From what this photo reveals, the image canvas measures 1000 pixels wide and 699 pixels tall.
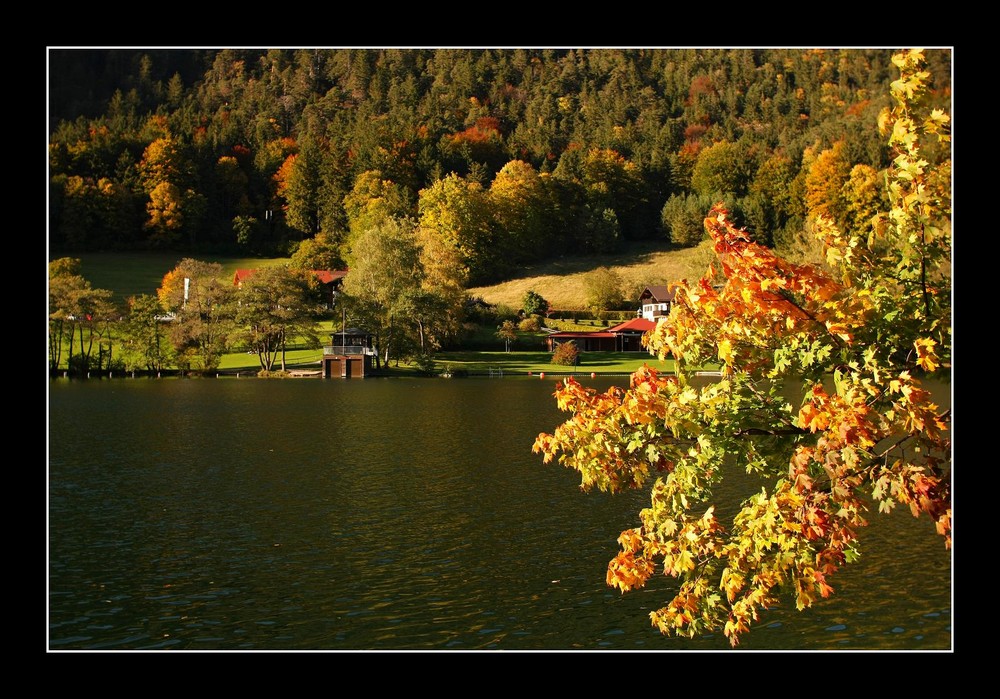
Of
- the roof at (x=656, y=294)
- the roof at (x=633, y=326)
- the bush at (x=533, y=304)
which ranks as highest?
the roof at (x=656, y=294)

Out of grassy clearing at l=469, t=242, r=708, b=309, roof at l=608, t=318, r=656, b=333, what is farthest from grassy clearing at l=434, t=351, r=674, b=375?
grassy clearing at l=469, t=242, r=708, b=309

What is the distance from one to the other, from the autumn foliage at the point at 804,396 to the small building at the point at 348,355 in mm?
67528

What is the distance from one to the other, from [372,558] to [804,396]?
11.8 meters

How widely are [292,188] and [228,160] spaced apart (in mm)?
11217

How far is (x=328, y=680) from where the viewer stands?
9922 mm

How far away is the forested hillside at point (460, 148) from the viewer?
118 m

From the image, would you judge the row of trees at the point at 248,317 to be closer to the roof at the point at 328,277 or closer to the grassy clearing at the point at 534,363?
the grassy clearing at the point at 534,363

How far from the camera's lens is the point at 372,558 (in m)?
18.1

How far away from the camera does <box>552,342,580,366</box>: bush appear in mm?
81000

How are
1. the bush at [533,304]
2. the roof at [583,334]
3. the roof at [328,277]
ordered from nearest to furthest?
the roof at [583,334]
the bush at [533,304]
the roof at [328,277]

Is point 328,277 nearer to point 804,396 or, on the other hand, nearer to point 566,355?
point 566,355

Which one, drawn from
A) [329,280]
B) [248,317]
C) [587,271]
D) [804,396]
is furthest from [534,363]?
[804,396]

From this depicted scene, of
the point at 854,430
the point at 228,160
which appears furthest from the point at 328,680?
the point at 228,160

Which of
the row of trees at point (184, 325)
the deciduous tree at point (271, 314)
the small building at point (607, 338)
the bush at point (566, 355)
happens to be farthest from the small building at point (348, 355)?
the small building at point (607, 338)
